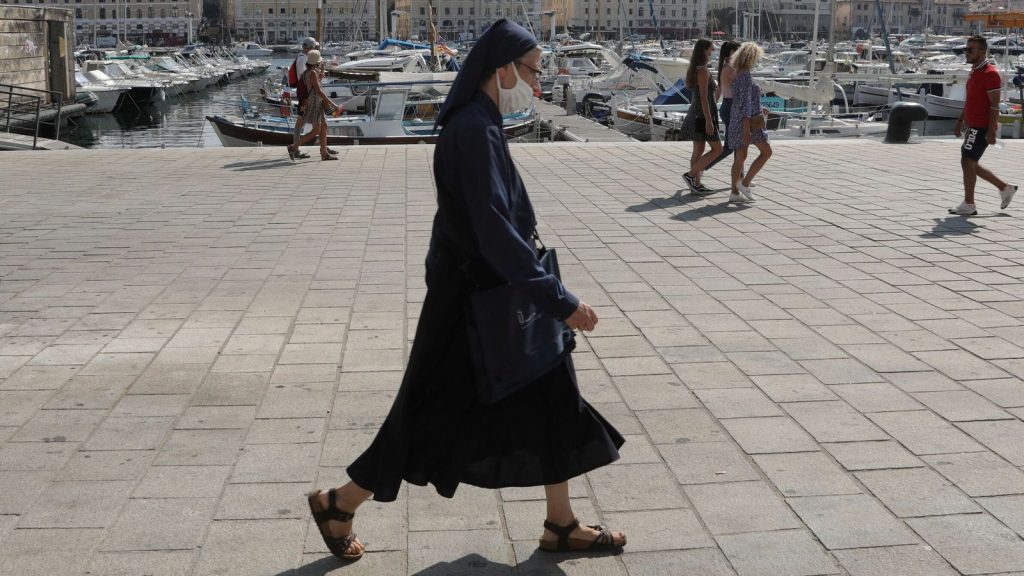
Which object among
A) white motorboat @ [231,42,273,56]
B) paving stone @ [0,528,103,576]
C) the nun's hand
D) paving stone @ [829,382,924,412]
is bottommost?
paving stone @ [0,528,103,576]

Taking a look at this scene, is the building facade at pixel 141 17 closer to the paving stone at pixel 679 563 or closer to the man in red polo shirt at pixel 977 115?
the man in red polo shirt at pixel 977 115

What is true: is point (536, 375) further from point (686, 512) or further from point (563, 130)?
point (563, 130)

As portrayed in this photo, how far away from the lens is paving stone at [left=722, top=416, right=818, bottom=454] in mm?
4699

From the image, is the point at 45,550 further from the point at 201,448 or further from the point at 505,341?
the point at 505,341

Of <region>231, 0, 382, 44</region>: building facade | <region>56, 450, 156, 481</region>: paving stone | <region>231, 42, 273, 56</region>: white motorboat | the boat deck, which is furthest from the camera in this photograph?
<region>231, 0, 382, 44</region>: building facade

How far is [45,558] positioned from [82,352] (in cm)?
258

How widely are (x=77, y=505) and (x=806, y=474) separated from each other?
270cm

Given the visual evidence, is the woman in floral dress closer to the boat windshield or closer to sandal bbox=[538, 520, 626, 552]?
sandal bbox=[538, 520, 626, 552]

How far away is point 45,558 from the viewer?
146 inches

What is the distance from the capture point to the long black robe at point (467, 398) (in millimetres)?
3393

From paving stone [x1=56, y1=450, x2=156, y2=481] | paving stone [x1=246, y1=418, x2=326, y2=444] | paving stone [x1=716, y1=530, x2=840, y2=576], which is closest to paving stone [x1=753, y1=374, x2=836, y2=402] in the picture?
paving stone [x1=716, y1=530, x2=840, y2=576]

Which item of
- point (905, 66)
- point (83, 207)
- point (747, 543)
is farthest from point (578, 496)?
point (905, 66)

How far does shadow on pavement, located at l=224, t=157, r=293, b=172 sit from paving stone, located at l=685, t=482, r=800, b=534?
11.1 meters

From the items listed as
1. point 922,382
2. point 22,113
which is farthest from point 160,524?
point 22,113
